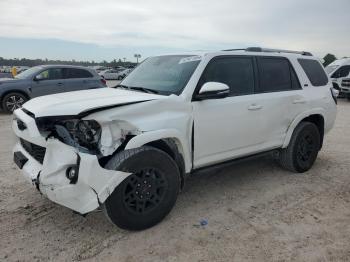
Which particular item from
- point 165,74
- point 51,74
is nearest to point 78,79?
point 51,74

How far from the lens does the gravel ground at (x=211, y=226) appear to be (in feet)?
11.0

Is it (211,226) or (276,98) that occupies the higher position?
(276,98)

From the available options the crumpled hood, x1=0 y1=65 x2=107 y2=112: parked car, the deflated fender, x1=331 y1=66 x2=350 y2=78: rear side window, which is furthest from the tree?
the deflated fender

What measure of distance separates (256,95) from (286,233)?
6.05 ft

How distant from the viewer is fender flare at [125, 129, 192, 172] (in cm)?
345

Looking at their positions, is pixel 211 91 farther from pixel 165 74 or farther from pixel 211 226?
Answer: pixel 211 226

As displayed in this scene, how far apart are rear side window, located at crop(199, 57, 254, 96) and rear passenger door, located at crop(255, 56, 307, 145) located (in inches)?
7.2

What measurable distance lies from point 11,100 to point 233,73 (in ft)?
31.6

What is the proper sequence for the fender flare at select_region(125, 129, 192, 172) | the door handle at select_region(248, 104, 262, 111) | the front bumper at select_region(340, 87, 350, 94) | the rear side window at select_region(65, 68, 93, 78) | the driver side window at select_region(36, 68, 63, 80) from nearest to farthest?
the fender flare at select_region(125, 129, 192, 172)
the door handle at select_region(248, 104, 262, 111)
the driver side window at select_region(36, 68, 63, 80)
the rear side window at select_region(65, 68, 93, 78)
the front bumper at select_region(340, 87, 350, 94)

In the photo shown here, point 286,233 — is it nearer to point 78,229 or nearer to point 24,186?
point 78,229

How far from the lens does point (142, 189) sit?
11.9 feet

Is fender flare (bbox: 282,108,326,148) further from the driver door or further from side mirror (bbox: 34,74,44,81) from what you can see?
side mirror (bbox: 34,74,44,81)

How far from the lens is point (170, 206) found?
12.7 feet

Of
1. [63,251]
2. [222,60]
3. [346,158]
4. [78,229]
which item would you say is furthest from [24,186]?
[346,158]
